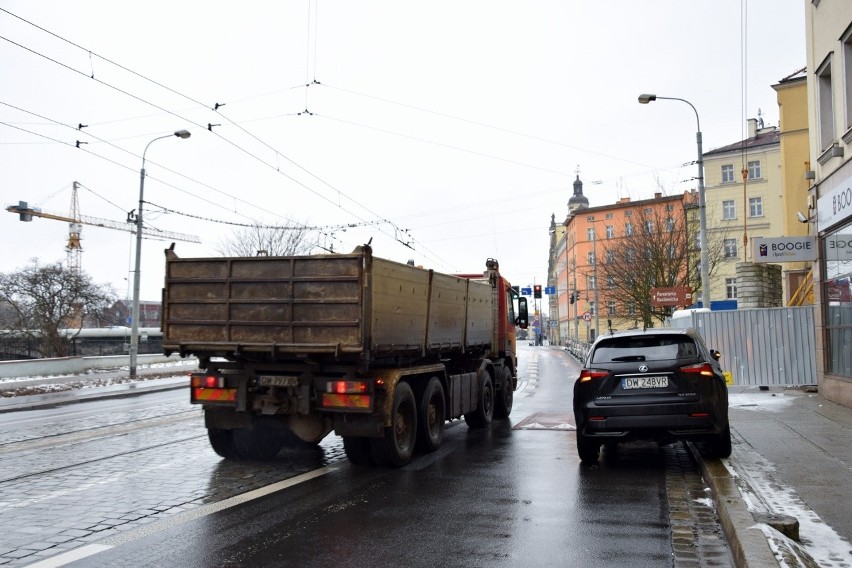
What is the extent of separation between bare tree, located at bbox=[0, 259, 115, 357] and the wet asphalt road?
99.9 feet

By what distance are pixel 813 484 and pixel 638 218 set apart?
1290 inches

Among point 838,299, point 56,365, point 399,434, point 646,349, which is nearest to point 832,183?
point 838,299

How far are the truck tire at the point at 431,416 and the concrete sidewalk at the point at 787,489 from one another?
10.9 ft

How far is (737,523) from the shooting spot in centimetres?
538

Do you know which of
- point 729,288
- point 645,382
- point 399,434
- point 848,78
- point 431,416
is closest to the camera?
point 645,382

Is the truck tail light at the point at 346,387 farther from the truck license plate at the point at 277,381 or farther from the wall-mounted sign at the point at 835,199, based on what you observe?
the wall-mounted sign at the point at 835,199

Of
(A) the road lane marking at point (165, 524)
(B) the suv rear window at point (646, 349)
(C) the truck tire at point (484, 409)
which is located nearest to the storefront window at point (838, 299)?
(C) the truck tire at point (484, 409)

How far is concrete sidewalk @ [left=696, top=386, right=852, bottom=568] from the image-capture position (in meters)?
4.80

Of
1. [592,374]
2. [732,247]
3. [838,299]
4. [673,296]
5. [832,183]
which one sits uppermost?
[732,247]

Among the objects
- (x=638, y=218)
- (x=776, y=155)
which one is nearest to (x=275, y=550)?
(x=638, y=218)

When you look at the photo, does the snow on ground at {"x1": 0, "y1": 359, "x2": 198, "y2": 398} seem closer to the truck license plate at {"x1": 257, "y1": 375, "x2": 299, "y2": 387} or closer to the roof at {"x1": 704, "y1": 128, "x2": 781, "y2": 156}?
the truck license plate at {"x1": 257, "y1": 375, "x2": 299, "y2": 387}

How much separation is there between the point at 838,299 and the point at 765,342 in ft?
13.7

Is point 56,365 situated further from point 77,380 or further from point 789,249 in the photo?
point 789,249

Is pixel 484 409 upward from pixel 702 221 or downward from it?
downward
